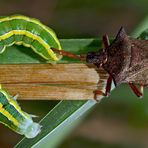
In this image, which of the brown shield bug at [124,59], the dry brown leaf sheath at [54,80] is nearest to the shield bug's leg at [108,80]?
the brown shield bug at [124,59]

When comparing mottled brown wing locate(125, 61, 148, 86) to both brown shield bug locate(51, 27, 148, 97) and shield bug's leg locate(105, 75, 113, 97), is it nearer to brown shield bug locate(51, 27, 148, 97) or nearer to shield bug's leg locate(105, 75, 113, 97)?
brown shield bug locate(51, 27, 148, 97)

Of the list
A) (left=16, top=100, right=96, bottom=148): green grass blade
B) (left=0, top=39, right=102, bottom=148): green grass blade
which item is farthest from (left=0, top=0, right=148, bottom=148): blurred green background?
(left=16, top=100, right=96, bottom=148): green grass blade

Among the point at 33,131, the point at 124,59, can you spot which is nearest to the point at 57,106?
the point at 33,131

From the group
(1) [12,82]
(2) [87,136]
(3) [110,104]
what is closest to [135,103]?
(3) [110,104]

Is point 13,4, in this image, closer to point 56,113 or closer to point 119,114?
point 119,114

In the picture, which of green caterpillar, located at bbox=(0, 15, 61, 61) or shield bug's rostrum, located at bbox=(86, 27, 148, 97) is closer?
shield bug's rostrum, located at bbox=(86, 27, 148, 97)
